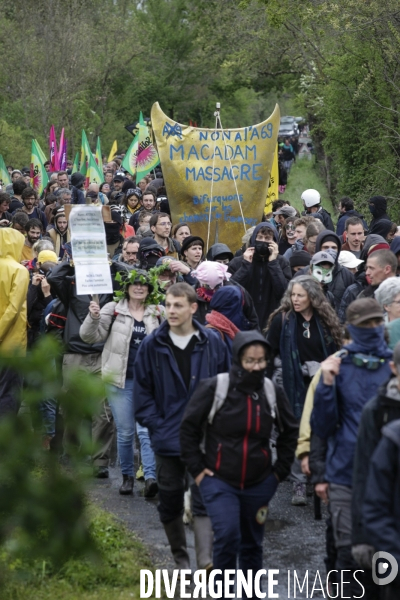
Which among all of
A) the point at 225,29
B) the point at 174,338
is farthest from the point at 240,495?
the point at 225,29

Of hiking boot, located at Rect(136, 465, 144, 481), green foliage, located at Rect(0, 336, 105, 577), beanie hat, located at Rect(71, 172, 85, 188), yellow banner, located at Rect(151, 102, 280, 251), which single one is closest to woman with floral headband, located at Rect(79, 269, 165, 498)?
hiking boot, located at Rect(136, 465, 144, 481)

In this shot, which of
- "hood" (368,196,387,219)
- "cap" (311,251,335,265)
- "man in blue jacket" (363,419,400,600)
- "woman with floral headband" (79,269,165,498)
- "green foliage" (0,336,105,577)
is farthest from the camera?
"hood" (368,196,387,219)

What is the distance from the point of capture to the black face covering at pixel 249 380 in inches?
220

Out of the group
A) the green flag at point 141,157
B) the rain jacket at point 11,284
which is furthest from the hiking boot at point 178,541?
the green flag at point 141,157

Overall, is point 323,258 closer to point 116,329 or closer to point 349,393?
point 116,329

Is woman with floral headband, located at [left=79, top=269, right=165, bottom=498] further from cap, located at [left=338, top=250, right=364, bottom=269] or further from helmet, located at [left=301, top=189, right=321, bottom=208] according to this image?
helmet, located at [left=301, top=189, right=321, bottom=208]

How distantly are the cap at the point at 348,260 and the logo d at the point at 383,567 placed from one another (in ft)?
17.8

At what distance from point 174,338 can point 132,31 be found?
129ft

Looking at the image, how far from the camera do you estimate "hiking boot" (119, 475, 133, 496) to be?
8.47 metres

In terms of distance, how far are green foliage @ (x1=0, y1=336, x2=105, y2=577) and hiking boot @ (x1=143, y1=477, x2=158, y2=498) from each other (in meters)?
5.56

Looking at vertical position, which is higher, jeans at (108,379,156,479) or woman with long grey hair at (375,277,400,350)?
woman with long grey hair at (375,277,400,350)

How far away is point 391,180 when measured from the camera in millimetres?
19703

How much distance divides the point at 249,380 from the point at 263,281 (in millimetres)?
4313

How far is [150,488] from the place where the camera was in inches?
328
